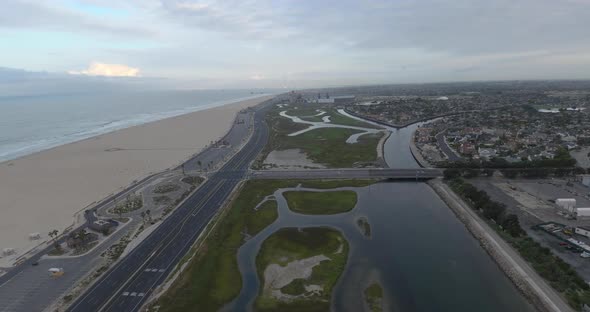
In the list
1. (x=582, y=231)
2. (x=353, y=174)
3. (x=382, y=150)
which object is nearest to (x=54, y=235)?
(x=353, y=174)

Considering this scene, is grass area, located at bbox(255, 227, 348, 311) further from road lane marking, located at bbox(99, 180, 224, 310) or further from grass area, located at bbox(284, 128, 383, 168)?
grass area, located at bbox(284, 128, 383, 168)

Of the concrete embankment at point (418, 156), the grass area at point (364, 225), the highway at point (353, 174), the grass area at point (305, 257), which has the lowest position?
the grass area at point (305, 257)

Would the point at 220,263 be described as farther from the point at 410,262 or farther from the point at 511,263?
the point at 511,263

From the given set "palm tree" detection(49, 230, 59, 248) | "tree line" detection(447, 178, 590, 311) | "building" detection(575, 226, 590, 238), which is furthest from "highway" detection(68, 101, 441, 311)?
"building" detection(575, 226, 590, 238)

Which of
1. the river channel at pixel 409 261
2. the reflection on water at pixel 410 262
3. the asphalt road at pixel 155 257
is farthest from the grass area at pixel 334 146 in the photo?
the asphalt road at pixel 155 257

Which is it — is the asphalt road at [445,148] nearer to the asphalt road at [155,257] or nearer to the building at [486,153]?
the building at [486,153]

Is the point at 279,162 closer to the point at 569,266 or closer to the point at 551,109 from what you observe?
the point at 569,266

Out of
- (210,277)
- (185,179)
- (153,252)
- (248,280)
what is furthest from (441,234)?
(185,179)
